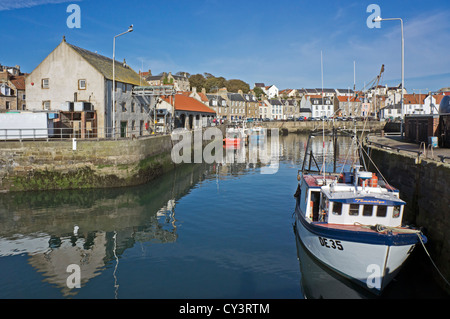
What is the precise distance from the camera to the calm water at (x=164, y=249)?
41.0ft

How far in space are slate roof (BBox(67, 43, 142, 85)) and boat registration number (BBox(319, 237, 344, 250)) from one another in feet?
99.0

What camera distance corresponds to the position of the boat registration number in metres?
12.5

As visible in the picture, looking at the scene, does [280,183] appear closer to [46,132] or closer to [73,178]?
[73,178]

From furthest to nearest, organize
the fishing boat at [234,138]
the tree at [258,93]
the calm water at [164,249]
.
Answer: the tree at [258,93] → the fishing boat at [234,138] → the calm water at [164,249]

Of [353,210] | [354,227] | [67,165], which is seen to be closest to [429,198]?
[353,210]

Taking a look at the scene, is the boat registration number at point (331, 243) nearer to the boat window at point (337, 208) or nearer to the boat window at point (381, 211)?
the boat window at point (337, 208)

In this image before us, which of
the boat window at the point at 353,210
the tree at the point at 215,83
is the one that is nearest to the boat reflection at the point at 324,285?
the boat window at the point at 353,210

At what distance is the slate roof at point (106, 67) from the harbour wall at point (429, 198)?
97.8ft

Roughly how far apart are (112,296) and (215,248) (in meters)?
5.48

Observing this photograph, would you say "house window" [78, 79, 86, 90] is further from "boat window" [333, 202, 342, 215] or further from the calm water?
"boat window" [333, 202, 342, 215]

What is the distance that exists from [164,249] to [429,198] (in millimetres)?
11522

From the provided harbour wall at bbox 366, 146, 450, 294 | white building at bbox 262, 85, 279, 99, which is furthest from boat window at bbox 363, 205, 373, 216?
white building at bbox 262, 85, 279, 99

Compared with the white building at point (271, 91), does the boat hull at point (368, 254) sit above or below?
below
